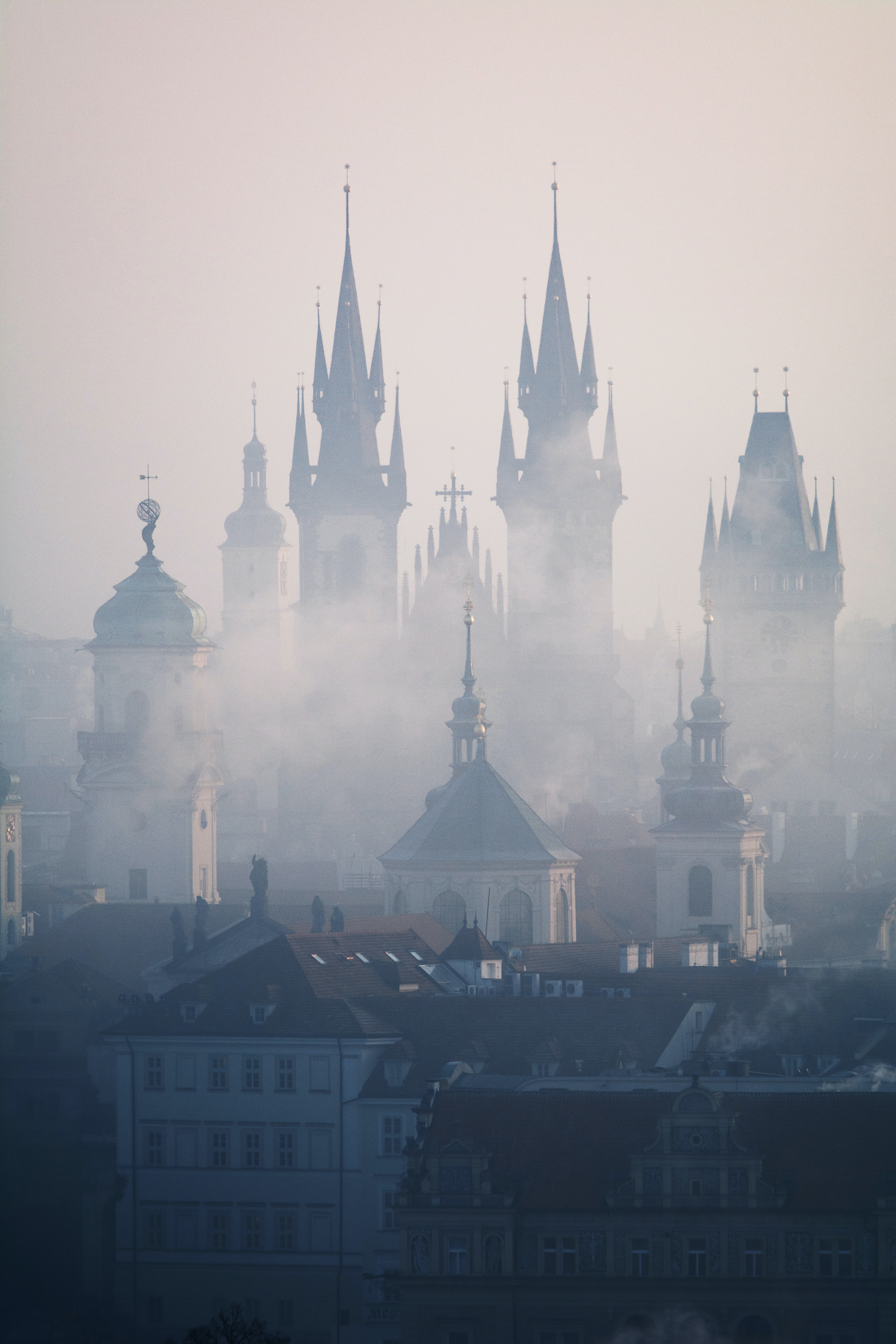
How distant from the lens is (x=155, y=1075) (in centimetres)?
7450

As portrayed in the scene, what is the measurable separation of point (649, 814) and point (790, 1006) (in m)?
72.4

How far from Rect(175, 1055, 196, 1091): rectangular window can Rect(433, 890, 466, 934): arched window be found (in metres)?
27.8

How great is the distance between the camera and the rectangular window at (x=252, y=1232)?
232 feet

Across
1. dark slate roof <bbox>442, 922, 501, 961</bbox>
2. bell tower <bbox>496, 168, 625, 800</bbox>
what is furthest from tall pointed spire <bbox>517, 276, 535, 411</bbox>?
dark slate roof <bbox>442, 922, 501, 961</bbox>

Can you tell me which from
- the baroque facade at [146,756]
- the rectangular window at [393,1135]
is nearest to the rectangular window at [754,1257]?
the rectangular window at [393,1135]

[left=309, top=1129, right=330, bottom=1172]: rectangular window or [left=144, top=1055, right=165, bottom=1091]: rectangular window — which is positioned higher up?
[left=144, top=1055, right=165, bottom=1091]: rectangular window

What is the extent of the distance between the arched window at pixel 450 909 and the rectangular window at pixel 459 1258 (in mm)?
38949

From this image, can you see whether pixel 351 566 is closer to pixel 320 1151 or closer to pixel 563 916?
pixel 563 916

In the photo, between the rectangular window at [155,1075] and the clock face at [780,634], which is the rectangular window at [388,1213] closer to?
the rectangular window at [155,1075]

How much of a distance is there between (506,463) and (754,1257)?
10199cm

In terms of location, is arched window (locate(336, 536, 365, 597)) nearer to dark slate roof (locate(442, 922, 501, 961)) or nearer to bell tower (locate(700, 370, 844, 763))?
bell tower (locate(700, 370, 844, 763))

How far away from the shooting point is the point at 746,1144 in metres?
63.6

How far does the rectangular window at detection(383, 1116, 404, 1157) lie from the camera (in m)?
70.4

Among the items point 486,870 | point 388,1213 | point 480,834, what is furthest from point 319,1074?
point 480,834
